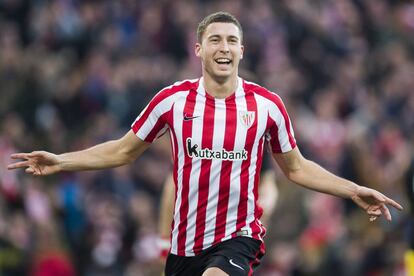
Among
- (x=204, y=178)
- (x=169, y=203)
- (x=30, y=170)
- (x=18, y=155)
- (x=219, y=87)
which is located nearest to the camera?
(x=18, y=155)

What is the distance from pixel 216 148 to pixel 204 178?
0.20 meters

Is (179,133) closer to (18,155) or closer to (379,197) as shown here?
(18,155)

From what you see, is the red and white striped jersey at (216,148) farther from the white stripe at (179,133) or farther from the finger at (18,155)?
the finger at (18,155)

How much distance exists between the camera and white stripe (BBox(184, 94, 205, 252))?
7.46m

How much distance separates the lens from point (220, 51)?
24.3 ft

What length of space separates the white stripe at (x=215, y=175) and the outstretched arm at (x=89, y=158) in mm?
496

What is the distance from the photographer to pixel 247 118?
7.49 m

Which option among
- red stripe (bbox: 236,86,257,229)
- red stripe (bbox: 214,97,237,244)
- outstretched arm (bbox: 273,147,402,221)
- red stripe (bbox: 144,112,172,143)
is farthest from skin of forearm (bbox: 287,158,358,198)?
red stripe (bbox: 144,112,172,143)

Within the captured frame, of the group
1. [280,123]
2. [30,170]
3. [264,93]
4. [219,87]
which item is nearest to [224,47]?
[219,87]

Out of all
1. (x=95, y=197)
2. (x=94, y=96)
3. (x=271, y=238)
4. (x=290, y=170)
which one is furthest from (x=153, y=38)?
(x=290, y=170)

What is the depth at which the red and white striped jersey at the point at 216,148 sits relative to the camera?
7445mm

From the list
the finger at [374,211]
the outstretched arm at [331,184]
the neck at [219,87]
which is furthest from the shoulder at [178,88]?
the finger at [374,211]

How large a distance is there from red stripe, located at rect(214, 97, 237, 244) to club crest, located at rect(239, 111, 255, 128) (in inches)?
1.7

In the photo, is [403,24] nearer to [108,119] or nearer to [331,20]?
[331,20]
